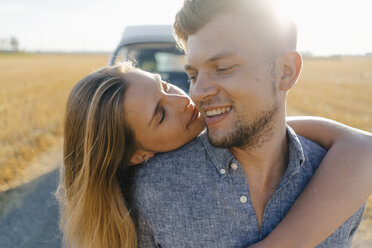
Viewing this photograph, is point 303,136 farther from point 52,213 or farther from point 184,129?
point 52,213

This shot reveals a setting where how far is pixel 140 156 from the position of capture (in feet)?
6.08

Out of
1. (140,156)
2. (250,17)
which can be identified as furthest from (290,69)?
(140,156)

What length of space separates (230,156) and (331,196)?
0.51 meters

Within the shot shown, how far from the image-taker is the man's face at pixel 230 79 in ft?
5.30

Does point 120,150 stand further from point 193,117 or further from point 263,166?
point 263,166

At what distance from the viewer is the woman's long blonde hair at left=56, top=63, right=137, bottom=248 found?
1.75 metres

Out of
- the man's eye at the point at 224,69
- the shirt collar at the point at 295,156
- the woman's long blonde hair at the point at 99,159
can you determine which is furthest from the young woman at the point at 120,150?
the man's eye at the point at 224,69

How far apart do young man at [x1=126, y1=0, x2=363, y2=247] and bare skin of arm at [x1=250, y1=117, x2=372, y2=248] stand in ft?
0.29

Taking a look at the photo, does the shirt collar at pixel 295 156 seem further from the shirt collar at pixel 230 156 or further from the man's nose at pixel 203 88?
the man's nose at pixel 203 88

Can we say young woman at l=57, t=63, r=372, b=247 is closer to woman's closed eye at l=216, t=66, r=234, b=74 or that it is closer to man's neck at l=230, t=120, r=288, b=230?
man's neck at l=230, t=120, r=288, b=230

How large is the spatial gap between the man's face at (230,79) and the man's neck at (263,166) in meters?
0.09

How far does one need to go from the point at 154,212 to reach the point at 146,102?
22.0 inches

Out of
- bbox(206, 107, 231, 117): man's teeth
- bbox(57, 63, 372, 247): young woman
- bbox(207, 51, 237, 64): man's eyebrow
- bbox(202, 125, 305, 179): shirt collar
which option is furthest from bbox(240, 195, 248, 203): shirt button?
bbox(207, 51, 237, 64): man's eyebrow

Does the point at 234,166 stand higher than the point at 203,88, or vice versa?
the point at 203,88
